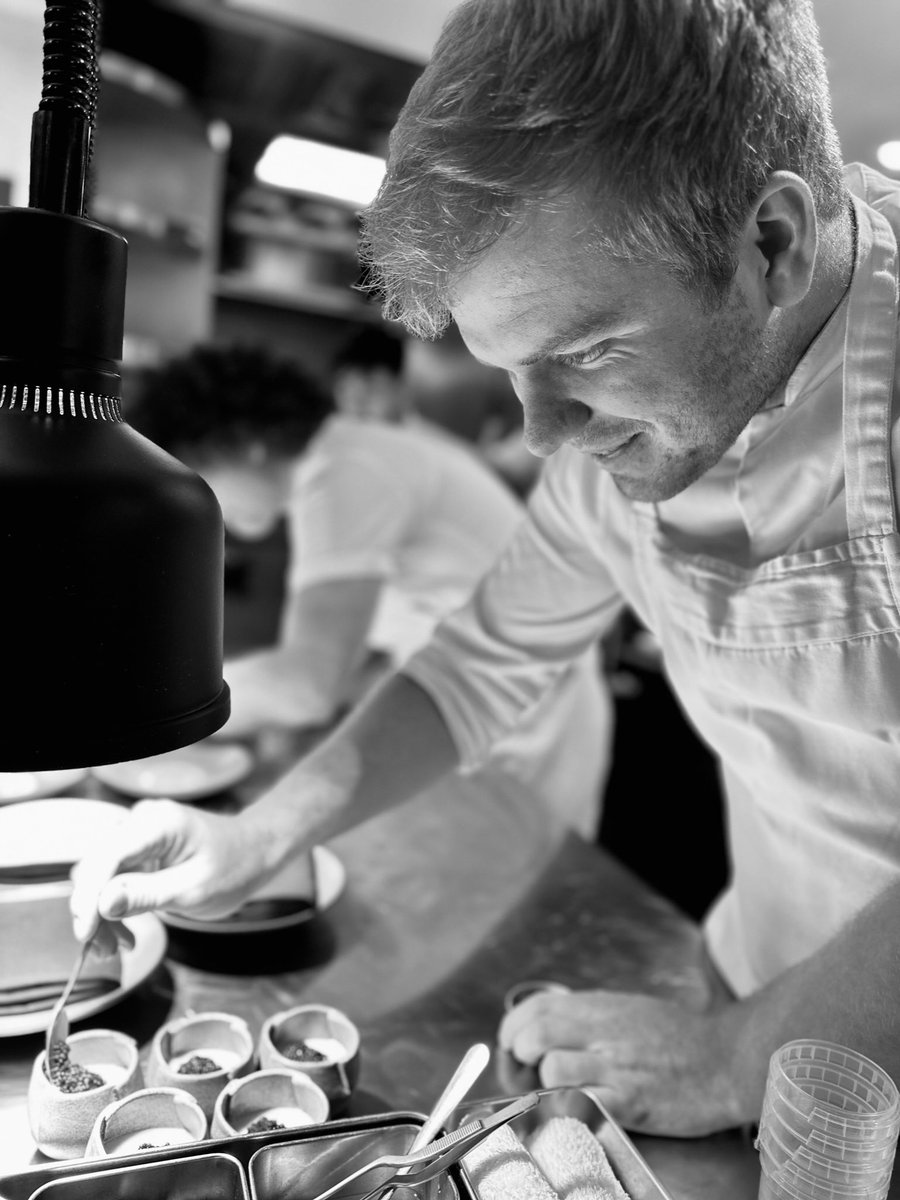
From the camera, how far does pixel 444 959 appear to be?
1.41m

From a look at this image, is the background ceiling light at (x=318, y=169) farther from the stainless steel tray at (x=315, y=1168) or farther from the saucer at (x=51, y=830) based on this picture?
the stainless steel tray at (x=315, y=1168)

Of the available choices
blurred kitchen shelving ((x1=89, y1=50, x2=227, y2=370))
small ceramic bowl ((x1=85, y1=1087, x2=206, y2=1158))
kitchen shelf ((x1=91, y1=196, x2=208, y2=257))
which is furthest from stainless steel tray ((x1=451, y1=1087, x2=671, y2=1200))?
kitchen shelf ((x1=91, y1=196, x2=208, y2=257))

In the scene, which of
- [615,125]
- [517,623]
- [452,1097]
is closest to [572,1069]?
[452,1097]

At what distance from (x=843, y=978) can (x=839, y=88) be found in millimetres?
4171

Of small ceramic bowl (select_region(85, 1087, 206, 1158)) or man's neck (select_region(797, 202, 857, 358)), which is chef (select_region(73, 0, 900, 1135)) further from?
small ceramic bowl (select_region(85, 1087, 206, 1158))

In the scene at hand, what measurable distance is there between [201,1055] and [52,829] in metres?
0.56

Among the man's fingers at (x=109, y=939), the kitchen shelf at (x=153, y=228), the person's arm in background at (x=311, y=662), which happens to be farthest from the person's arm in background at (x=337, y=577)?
the kitchen shelf at (x=153, y=228)

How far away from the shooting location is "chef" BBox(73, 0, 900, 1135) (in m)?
0.80

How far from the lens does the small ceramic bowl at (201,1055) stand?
0.98 metres

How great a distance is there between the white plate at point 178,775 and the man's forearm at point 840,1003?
1212 mm

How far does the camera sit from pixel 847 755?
1029mm

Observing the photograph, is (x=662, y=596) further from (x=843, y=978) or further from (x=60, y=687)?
(x=60, y=687)

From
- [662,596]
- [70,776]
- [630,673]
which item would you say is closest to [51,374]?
[662,596]

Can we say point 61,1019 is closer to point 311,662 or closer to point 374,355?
point 311,662
